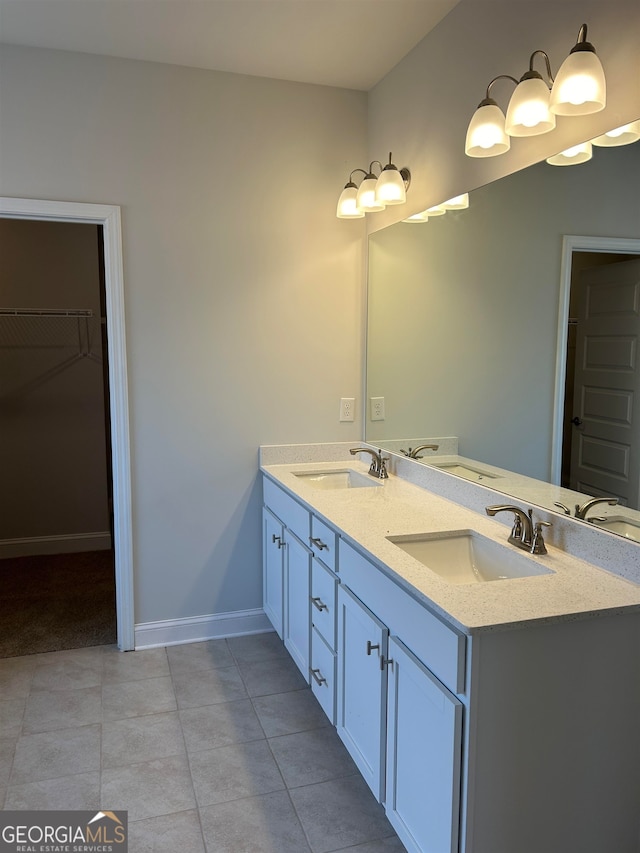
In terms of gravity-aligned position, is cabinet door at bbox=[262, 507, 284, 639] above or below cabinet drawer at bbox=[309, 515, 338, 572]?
below

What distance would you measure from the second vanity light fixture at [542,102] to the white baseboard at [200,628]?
7.59 ft

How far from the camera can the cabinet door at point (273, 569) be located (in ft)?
9.50

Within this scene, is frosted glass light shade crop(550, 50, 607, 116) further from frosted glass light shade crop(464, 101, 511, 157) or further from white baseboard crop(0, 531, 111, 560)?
white baseboard crop(0, 531, 111, 560)

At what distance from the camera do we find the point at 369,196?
2799mm

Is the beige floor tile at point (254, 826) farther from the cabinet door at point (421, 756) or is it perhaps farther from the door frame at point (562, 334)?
the door frame at point (562, 334)

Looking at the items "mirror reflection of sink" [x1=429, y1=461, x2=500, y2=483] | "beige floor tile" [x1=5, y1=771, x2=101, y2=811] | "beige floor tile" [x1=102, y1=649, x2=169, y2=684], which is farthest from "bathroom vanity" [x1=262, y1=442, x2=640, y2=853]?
"beige floor tile" [x1=102, y1=649, x2=169, y2=684]

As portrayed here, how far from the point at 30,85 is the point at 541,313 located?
2233mm

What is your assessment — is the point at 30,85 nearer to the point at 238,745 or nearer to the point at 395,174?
the point at 395,174

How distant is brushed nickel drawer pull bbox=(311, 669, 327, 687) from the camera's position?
2361 mm

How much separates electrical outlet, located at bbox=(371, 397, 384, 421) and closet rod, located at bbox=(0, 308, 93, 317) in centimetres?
219

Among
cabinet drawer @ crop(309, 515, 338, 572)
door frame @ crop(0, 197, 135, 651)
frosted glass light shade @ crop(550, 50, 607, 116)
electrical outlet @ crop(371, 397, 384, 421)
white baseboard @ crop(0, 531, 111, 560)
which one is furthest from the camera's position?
white baseboard @ crop(0, 531, 111, 560)

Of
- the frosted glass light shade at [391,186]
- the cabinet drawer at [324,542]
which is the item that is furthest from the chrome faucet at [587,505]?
the frosted glass light shade at [391,186]

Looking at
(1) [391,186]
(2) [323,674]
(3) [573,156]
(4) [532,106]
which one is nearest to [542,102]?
(4) [532,106]

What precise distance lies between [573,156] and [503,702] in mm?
1422
